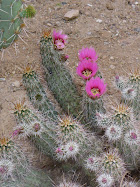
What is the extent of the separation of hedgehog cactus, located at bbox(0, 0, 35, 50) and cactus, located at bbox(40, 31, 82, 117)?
0.79ft

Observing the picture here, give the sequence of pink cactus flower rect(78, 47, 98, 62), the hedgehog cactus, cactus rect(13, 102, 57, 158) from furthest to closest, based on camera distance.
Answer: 1. the hedgehog cactus
2. pink cactus flower rect(78, 47, 98, 62)
3. cactus rect(13, 102, 57, 158)

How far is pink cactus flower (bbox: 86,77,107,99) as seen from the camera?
1956 millimetres

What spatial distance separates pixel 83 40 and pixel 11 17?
1161 millimetres

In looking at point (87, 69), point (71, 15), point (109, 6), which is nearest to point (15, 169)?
point (87, 69)

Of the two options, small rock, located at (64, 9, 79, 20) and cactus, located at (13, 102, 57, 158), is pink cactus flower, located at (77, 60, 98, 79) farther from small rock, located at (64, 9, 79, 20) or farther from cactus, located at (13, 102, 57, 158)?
small rock, located at (64, 9, 79, 20)

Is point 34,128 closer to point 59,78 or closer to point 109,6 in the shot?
point 59,78

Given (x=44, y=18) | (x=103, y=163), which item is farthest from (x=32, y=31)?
(x=103, y=163)

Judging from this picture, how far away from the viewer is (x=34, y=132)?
1.90m

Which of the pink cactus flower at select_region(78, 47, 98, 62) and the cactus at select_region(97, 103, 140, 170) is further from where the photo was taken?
the pink cactus flower at select_region(78, 47, 98, 62)

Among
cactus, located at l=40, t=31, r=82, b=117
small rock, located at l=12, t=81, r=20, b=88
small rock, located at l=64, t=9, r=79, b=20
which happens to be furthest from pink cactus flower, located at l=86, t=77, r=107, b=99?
small rock, located at l=64, t=9, r=79, b=20

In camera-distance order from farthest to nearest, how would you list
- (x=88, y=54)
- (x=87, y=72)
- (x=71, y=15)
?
(x=71, y=15), (x=88, y=54), (x=87, y=72)

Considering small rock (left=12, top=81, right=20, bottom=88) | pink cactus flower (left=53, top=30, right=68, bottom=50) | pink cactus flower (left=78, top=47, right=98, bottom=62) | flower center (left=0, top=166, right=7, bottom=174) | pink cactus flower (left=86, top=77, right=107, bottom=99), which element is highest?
pink cactus flower (left=53, top=30, right=68, bottom=50)

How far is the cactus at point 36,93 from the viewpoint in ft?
7.34

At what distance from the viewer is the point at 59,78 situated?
7.82ft
